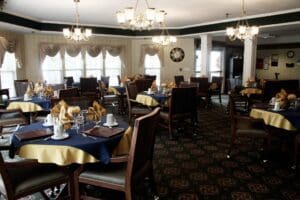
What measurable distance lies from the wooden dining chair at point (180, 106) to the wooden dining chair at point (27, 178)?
2.68 meters

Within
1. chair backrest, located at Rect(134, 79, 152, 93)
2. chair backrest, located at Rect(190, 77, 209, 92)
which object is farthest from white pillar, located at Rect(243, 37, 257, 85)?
chair backrest, located at Rect(134, 79, 152, 93)

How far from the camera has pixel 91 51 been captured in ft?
31.5

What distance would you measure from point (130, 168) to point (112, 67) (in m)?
8.44

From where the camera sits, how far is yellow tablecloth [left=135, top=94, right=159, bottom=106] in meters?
5.29

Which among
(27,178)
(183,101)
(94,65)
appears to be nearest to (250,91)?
(183,101)

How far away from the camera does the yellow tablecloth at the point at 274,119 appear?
3.47m

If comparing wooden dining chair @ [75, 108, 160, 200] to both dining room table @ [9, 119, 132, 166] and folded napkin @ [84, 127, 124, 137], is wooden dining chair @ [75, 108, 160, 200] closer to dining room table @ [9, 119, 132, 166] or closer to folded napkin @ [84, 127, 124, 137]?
dining room table @ [9, 119, 132, 166]

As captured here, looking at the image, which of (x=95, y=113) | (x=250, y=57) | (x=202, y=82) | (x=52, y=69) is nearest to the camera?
(x=95, y=113)

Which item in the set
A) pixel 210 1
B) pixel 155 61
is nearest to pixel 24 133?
pixel 210 1

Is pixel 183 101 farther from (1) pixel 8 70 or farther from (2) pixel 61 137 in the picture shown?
(1) pixel 8 70

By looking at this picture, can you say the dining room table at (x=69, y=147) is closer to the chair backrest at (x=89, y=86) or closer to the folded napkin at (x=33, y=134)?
the folded napkin at (x=33, y=134)

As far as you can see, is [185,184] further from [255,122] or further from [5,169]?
[5,169]

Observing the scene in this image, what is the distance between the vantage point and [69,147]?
224 centimetres

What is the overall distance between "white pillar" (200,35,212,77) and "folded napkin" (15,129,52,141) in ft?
24.5
